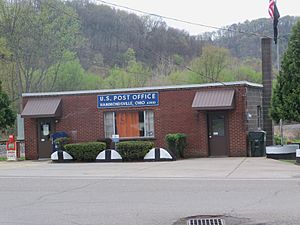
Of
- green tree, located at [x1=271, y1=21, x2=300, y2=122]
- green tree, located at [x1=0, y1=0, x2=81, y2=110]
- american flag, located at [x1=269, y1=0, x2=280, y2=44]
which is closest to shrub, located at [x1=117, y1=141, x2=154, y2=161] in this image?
green tree, located at [x1=271, y1=21, x2=300, y2=122]

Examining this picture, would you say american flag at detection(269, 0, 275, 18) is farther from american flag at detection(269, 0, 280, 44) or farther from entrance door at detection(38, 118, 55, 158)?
entrance door at detection(38, 118, 55, 158)

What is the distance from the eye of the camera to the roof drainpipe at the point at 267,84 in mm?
29547

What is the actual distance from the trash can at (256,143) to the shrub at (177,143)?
3197mm

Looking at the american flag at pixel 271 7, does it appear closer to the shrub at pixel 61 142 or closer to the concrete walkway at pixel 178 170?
the concrete walkway at pixel 178 170

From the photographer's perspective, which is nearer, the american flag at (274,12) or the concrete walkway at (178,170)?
the concrete walkway at (178,170)

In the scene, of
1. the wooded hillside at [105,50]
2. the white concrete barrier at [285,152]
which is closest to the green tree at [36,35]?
the wooded hillside at [105,50]

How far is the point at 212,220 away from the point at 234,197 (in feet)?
8.97

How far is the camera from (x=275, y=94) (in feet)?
74.6

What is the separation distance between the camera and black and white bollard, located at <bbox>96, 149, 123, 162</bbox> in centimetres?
2566

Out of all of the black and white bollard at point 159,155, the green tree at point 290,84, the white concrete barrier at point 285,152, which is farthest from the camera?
the black and white bollard at point 159,155

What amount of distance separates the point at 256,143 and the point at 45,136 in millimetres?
11111

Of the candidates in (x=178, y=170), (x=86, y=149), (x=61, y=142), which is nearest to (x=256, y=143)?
(x=178, y=170)

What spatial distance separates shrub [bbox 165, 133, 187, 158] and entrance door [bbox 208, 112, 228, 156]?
134 cm

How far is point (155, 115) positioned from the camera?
28.0m
